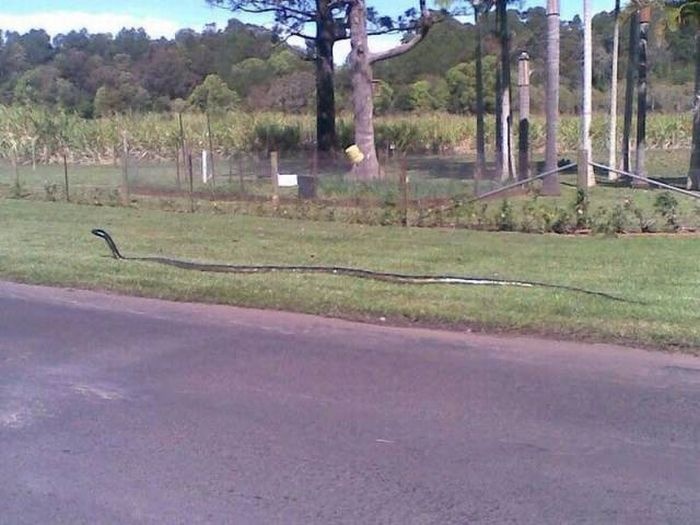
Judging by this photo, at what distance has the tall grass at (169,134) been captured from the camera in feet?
153

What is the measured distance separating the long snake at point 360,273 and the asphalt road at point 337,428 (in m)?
2.19

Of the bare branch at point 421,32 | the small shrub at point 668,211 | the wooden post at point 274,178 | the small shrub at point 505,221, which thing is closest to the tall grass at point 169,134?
the bare branch at point 421,32

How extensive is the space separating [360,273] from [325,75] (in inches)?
994

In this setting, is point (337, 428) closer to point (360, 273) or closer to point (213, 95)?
point (360, 273)

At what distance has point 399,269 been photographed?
1282 cm

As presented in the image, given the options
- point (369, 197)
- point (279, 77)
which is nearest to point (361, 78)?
point (369, 197)

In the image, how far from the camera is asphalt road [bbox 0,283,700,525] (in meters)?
5.05

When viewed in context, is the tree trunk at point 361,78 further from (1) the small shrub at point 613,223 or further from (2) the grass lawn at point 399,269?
(1) the small shrub at point 613,223

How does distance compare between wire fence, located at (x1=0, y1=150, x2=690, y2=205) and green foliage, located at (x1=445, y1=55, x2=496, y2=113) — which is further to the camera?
green foliage, located at (x1=445, y1=55, x2=496, y2=113)

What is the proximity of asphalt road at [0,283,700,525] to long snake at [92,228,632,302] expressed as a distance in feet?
7.18

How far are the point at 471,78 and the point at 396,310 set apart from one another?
220 feet

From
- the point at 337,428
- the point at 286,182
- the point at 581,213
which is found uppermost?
the point at 286,182

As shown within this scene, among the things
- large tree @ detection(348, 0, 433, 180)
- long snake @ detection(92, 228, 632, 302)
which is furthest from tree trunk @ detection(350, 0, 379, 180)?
long snake @ detection(92, 228, 632, 302)

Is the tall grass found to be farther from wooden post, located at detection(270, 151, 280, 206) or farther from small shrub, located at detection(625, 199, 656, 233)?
small shrub, located at detection(625, 199, 656, 233)
